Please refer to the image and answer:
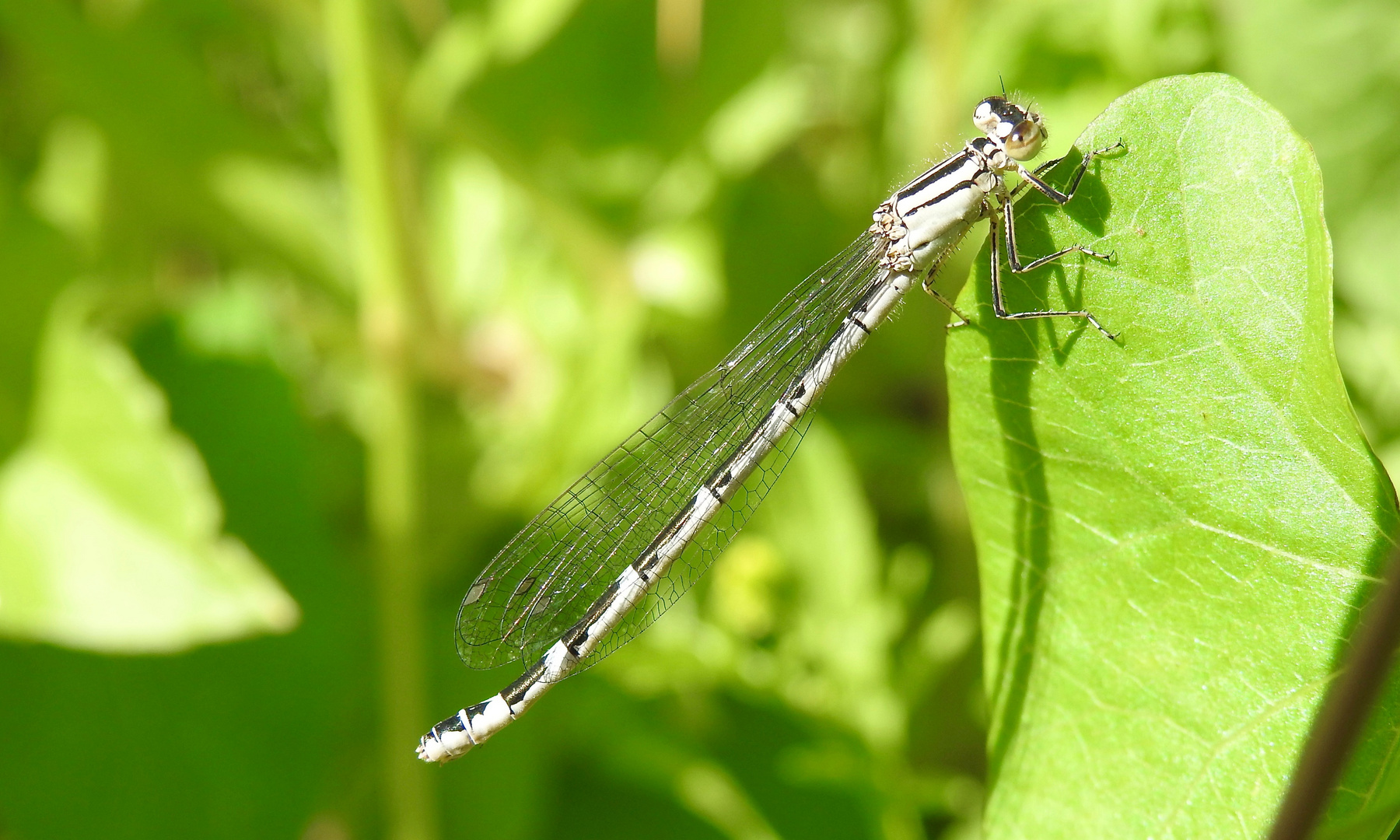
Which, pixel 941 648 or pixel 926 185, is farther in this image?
pixel 941 648

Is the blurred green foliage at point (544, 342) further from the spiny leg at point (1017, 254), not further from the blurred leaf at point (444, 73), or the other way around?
the spiny leg at point (1017, 254)

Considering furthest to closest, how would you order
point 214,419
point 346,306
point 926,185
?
1. point 346,306
2. point 214,419
3. point 926,185

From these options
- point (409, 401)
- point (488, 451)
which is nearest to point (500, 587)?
point (409, 401)

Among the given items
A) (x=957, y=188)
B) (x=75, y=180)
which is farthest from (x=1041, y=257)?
(x=75, y=180)

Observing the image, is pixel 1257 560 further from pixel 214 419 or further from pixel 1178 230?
pixel 214 419

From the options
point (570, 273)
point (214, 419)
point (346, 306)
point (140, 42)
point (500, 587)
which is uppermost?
point (140, 42)

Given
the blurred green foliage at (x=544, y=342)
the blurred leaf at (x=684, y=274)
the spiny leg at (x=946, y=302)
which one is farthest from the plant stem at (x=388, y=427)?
the spiny leg at (x=946, y=302)

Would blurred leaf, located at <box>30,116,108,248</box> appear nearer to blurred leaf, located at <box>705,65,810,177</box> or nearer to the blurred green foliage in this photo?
the blurred green foliage
